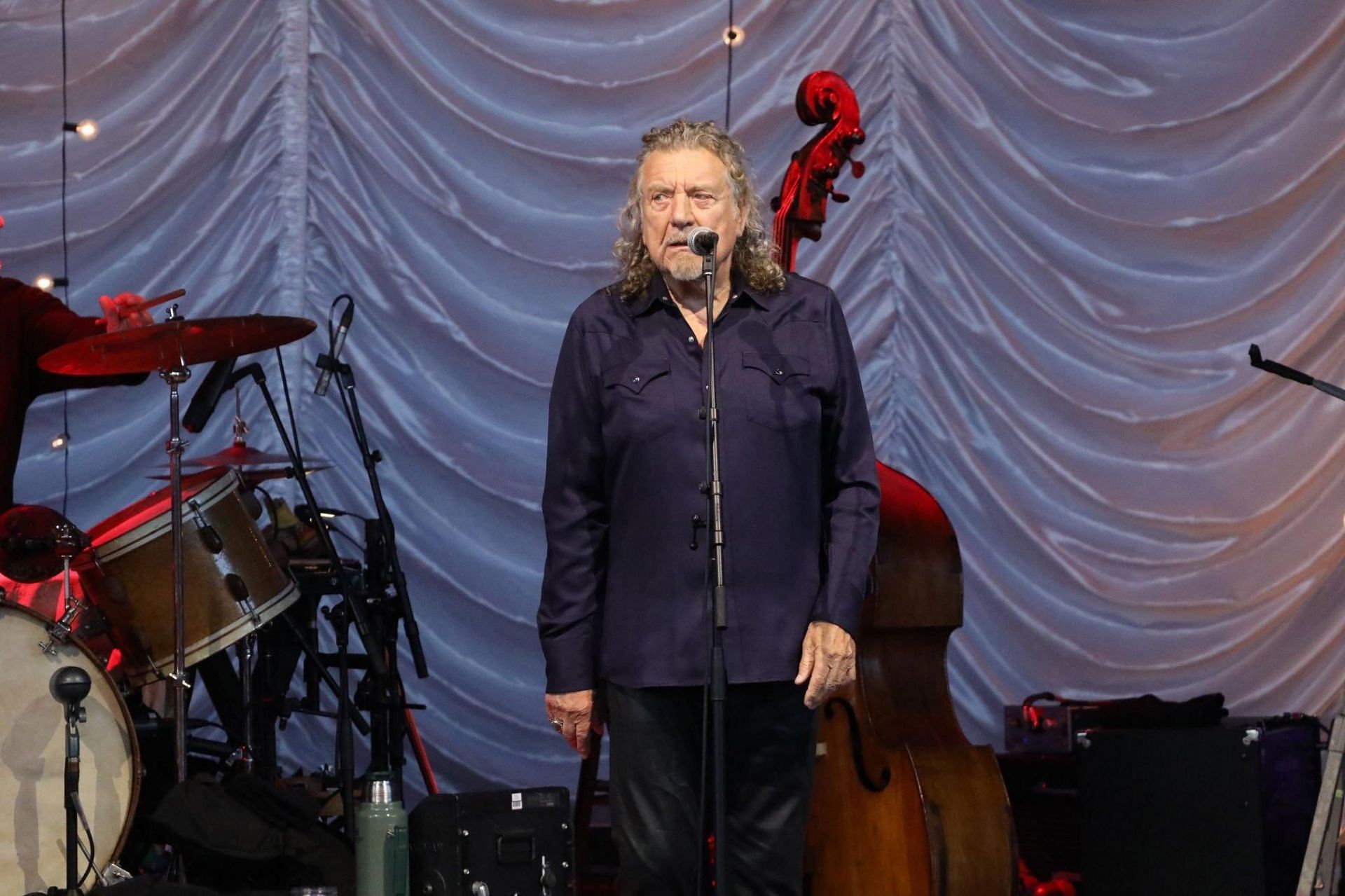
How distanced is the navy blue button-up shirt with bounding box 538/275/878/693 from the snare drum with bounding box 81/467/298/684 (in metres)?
1.67

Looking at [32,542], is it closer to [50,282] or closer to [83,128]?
[50,282]

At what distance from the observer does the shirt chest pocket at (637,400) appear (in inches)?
103

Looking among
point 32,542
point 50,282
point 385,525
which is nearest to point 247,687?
point 385,525

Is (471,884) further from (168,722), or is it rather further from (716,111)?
(716,111)

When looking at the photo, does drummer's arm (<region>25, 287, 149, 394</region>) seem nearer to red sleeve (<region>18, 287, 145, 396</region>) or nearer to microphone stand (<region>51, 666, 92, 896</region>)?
red sleeve (<region>18, 287, 145, 396</region>)

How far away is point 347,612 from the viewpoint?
4.38m

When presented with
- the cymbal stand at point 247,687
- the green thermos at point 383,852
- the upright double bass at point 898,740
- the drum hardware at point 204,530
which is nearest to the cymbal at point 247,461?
the drum hardware at point 204,530

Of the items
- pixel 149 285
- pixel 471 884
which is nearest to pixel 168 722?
pixel 471 884

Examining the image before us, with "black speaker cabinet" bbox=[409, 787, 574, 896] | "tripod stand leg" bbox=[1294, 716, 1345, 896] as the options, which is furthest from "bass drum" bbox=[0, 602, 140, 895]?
"tripod stand leg" bbox=[1294, 716, 1345, 896]

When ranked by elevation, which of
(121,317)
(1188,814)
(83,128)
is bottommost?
(1188,814)

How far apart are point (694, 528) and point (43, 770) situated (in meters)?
2.05

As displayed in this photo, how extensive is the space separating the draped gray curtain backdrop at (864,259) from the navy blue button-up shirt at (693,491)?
105 inches

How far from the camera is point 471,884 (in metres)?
3.29

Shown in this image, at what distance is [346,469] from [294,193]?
95 centimetres
